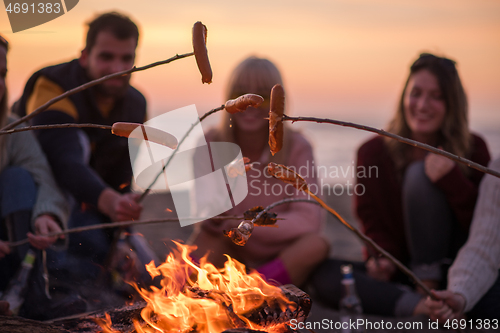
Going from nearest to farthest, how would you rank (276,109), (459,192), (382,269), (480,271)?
(276,109) < (480,271) < (459,192) < (382,269)

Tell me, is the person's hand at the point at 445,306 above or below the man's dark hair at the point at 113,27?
below

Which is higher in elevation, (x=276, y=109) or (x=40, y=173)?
(x=276, y=109)

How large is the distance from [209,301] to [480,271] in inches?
43.9

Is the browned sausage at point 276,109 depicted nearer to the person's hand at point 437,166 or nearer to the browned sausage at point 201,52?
the browned sausage at point 201,52

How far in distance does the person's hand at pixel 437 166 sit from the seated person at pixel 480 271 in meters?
0.22

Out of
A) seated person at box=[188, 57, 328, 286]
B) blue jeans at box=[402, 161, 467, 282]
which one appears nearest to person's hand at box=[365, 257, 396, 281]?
blue jeans at box=[402, 161, 467, 282]

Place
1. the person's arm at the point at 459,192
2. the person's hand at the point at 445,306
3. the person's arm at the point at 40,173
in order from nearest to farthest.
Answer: the person's hand at the point at 445,306
the person's arm at the point at 40,173
the person's arm at the point at 459,192

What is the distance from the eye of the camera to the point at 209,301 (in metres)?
1.07

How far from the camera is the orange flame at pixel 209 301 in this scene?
104 centimetres

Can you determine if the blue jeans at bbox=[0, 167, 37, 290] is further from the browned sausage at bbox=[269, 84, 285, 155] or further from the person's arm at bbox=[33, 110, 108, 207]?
the browned sausage at bbox=[269, 84, 285, 155]

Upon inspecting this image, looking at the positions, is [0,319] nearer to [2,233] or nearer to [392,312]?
[2,233]

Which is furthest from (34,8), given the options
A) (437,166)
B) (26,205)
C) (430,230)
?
(430,230)

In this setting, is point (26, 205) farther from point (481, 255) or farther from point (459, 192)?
point (459, 192)

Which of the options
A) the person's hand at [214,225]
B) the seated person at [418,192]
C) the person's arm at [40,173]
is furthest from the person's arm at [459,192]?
the person's arm at [40,173]
